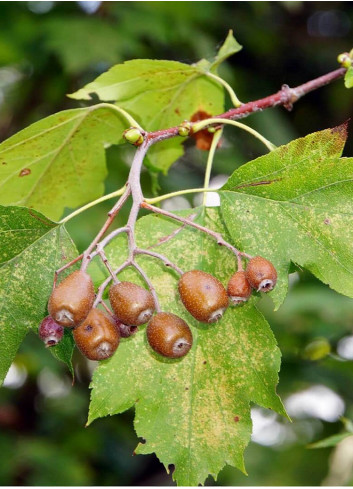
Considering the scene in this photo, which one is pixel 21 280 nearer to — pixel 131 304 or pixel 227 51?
pixel 131 304

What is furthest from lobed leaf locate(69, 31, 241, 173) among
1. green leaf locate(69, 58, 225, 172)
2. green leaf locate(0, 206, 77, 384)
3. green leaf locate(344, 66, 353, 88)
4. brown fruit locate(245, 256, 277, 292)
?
brown fruit locate(245, 256, 277, 292)

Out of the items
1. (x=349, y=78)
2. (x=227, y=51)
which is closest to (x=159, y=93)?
(x=227, y=51)

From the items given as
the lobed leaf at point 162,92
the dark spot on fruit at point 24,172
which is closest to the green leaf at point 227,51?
the lobed leaf at point 162,92

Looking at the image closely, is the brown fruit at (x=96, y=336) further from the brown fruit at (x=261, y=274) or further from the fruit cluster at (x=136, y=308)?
the brown fruit at (x=261, y=274)

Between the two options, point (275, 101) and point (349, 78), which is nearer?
point (349, 78)

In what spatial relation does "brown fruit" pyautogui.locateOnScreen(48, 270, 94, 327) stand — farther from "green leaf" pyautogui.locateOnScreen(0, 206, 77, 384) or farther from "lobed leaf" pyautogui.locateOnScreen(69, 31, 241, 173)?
"lobed leaf" pyautogui.locateOnScreen(69, 31, 241, 173)

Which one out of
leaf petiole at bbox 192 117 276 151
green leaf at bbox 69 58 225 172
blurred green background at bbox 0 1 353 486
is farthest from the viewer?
blurred green background at bbox 0 1 353 486
